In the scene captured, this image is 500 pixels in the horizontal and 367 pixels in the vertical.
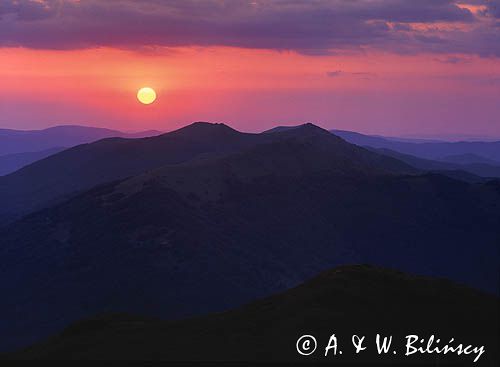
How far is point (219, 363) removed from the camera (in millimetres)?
69188

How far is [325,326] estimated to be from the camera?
249 feet

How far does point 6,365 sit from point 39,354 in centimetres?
579

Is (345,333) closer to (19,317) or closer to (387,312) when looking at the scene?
(387,312)

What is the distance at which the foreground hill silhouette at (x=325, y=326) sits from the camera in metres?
71.8
